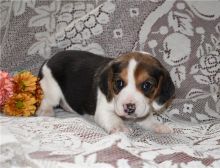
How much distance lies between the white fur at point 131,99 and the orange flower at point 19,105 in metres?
0.54

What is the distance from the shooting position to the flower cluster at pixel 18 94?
304 cm

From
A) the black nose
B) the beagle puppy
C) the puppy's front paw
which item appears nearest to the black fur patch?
the beagle puppy

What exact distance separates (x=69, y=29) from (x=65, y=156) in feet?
6.14

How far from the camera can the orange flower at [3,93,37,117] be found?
3072mm

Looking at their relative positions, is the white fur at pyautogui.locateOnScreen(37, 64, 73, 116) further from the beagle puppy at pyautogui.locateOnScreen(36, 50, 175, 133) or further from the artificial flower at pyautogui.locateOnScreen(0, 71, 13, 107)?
the artificial flower at pyautogui.locateOnScreen(0, 71, 13, 107)

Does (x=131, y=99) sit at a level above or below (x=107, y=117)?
above

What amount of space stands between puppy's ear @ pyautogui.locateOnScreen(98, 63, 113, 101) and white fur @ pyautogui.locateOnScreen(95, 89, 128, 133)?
0.05 metres

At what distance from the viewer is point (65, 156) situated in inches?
84.4

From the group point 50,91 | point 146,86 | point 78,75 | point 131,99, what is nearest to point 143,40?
point 78,75

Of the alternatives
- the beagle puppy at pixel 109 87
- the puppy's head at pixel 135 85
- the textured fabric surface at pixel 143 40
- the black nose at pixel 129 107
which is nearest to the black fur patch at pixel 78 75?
the beagle puppy at pixel 109 87

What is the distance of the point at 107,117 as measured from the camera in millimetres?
3055

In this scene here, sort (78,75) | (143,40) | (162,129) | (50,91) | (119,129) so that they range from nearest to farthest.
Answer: (119,129) < (162,129) < (78,75) < (50,91) < (143,40)

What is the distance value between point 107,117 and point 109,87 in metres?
0.18

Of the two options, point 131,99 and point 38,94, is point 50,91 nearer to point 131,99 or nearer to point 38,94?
point 38,94
